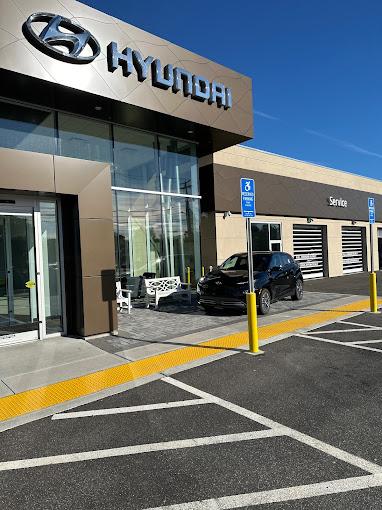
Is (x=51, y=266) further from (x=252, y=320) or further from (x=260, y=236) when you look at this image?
(x=260, y=236)

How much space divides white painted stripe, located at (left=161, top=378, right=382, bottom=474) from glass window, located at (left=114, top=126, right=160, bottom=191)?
8736 mm

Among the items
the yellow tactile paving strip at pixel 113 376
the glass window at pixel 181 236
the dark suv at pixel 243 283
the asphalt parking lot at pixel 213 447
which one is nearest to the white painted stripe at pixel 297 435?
the asphalt parking lot at pixel 213 447

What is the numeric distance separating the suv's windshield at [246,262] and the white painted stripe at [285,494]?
7574 mm

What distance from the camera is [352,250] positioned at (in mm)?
24500

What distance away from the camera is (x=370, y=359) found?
574 centimetres

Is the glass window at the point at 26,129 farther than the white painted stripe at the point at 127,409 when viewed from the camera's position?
Yes

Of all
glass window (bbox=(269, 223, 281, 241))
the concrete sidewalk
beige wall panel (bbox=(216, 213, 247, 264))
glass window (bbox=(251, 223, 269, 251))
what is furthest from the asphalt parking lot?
glass window (bbox=(269, 223, 281, 241))

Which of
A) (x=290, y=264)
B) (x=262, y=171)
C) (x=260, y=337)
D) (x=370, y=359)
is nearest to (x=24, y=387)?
(x=260, y=337)

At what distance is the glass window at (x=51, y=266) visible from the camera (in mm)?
7730

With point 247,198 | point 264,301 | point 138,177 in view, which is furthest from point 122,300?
point 247,198

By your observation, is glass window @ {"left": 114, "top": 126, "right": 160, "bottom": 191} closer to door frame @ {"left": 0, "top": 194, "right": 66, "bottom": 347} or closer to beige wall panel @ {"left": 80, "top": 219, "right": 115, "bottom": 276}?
beige wall panel @ {"left": 80, "top": 219, "right": 115, "bottom": 276}

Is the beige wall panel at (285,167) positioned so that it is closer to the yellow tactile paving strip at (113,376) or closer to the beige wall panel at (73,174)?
the beige wall panel at (73,174)

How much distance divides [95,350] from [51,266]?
223 cm

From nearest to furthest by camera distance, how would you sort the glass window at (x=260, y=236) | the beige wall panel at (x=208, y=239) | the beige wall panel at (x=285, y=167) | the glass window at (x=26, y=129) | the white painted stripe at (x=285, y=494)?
the white painted stripe at (x=285, y=494), the glass window at (x=26, y=129), the beige wall panel at (x=208, y=239), the beige wall panel at (x=285, y=167), the glass window at (x=260, y=236)
